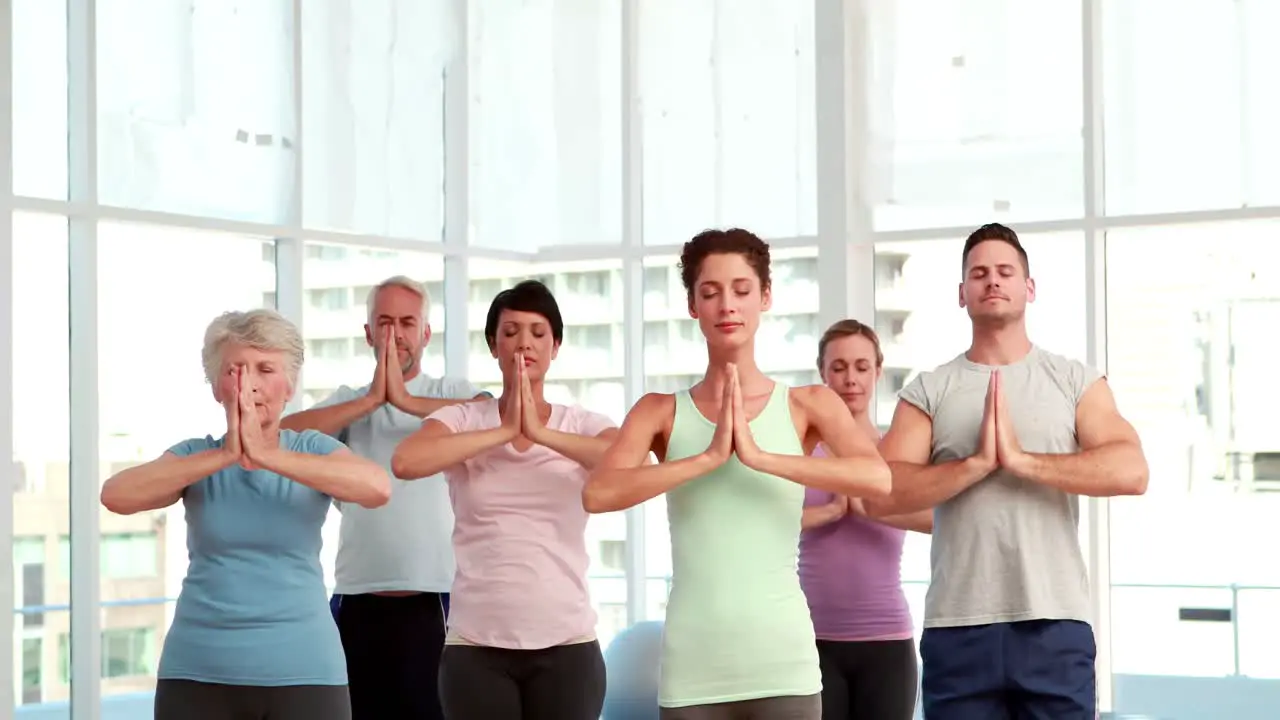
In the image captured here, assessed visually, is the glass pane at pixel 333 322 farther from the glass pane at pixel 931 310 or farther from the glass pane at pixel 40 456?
the glass pane at pixel 931 310

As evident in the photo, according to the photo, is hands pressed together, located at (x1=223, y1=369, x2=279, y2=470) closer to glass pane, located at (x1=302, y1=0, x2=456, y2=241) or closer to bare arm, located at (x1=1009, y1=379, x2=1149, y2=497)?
bare arm, located at (x1=1009, y1=379, x2=1149, y2=497)

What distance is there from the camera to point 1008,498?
114 inches

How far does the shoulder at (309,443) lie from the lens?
2.98 metres

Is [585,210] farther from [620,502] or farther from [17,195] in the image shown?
[620,502]

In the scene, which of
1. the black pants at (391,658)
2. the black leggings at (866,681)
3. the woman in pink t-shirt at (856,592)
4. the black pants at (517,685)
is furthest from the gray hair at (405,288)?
the black leggings at (866,681)

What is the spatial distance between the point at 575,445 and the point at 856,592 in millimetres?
1068

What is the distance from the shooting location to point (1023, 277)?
9.64 feet

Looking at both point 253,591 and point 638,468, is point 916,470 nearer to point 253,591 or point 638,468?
point 638,468

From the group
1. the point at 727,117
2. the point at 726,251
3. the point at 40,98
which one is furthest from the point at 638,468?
the point at 727,117

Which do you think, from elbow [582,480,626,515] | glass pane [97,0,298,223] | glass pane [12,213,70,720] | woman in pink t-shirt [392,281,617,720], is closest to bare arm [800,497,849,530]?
woman in pink t-shirt [392,281,617,720]

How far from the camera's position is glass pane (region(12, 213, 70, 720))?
17.9 ft

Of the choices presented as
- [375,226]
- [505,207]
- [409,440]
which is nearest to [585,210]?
[505,207]

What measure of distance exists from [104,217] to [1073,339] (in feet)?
12.4

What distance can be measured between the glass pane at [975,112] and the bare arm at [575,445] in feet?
12.0
